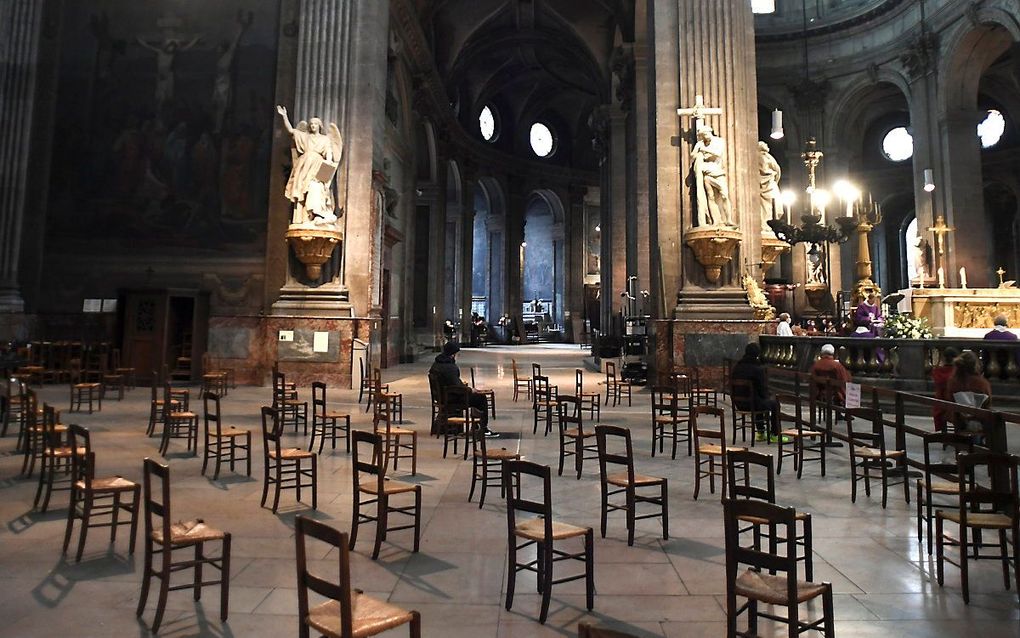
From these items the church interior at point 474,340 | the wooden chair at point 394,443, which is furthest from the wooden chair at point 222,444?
the wooden chair at point 394,443

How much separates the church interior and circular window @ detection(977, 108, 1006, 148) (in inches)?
3.3

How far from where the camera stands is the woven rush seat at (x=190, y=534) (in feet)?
9.85

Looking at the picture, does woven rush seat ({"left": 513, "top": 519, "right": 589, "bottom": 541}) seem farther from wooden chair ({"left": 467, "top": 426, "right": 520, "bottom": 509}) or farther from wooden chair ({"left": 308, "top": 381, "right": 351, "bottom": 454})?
wooden chair ({"left": 308, "top": 381, "right": 351, "bottom": 454})

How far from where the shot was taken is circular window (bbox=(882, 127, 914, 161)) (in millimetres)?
26203

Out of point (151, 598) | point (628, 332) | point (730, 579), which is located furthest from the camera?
point (628, 332)

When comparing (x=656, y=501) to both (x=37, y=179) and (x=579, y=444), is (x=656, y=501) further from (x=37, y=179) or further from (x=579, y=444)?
(x=37, y=179)

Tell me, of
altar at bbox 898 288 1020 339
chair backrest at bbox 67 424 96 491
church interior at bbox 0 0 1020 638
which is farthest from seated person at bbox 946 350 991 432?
altar at bbox 898 288 1020 339

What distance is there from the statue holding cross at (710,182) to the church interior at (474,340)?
3.2 inches

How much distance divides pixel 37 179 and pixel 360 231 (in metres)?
7.80

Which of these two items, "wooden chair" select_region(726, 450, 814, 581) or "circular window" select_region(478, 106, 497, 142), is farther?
"circular window" select_region(478, 106, 497, 142)

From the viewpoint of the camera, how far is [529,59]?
3294 centimetres

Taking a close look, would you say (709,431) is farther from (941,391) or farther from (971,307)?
(971,307)

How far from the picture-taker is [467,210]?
31688 mm

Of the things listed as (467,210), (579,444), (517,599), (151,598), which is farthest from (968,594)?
(467,210)
